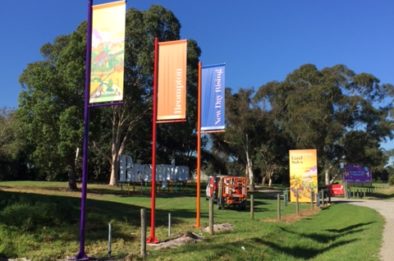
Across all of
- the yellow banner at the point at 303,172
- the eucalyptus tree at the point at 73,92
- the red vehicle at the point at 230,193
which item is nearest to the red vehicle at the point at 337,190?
the yellow banner at the point at 303,172

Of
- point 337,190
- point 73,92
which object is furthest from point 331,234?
point 337,190

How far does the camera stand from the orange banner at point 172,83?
1538 cm

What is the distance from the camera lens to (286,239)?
1719 cm

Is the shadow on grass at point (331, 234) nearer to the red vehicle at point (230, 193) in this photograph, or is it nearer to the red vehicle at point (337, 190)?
the red vehicle at point (230, 193)

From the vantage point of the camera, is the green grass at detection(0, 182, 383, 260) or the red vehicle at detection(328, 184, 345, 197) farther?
the red vehicle at detection(328, 184, 345, 197)

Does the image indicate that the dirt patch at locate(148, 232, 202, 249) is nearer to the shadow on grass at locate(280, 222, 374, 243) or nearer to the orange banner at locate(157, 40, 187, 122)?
the orange banner at locate(157, 40, 187, 122)

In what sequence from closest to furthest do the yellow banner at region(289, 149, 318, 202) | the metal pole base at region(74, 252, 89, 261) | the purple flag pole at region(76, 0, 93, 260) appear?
the metal pole base at region(74, 252, 89, 261), the purple flag pole at region(76, 0, 93, 260), the yellow banner at region(289, 149, 318, 202)

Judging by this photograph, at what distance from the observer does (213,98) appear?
19.1m

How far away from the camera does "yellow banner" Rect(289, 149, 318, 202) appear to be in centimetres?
4203

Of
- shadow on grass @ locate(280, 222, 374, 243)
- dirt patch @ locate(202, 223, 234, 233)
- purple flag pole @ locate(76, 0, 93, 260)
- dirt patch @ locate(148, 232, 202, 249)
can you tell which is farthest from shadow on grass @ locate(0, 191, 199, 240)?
shadow on grass @ locate(280, 222, 374, 243)

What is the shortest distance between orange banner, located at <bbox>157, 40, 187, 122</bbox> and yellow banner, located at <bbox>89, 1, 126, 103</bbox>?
3.49 m

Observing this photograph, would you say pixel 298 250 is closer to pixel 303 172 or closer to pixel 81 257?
pixel 81 257

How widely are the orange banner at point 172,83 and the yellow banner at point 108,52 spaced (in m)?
3.49

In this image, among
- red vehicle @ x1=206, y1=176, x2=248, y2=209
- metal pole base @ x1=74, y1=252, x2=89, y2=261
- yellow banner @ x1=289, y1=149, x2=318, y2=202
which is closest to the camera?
metal pole base @ x1=74, y1=252, x2=89, y2=261
